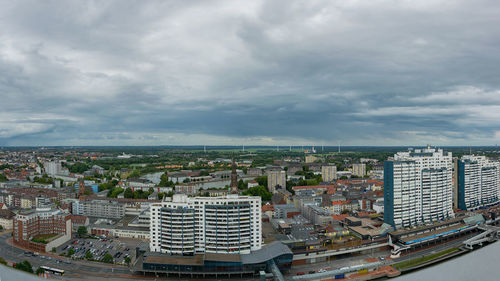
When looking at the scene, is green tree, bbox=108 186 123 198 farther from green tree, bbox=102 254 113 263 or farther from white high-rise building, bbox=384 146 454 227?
white high-rise building, bbox=384 146 454 227

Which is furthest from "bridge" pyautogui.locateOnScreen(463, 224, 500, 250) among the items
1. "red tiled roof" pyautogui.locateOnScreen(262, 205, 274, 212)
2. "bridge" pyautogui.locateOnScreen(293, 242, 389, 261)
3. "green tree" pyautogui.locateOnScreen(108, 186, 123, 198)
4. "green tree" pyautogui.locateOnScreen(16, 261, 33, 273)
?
"green tree" pyautogui.locateOnScreen(108, 186, 123, 198)

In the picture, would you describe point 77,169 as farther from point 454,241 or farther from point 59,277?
point 454,241

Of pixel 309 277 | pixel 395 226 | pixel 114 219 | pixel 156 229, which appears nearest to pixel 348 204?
pixel 395 226

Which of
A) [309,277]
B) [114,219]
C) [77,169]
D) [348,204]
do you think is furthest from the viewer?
[77,169]

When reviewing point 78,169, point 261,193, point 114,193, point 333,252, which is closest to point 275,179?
point 261,193

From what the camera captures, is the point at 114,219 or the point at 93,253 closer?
the point at 93,253

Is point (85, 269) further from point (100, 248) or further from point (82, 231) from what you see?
point (82, 231)
